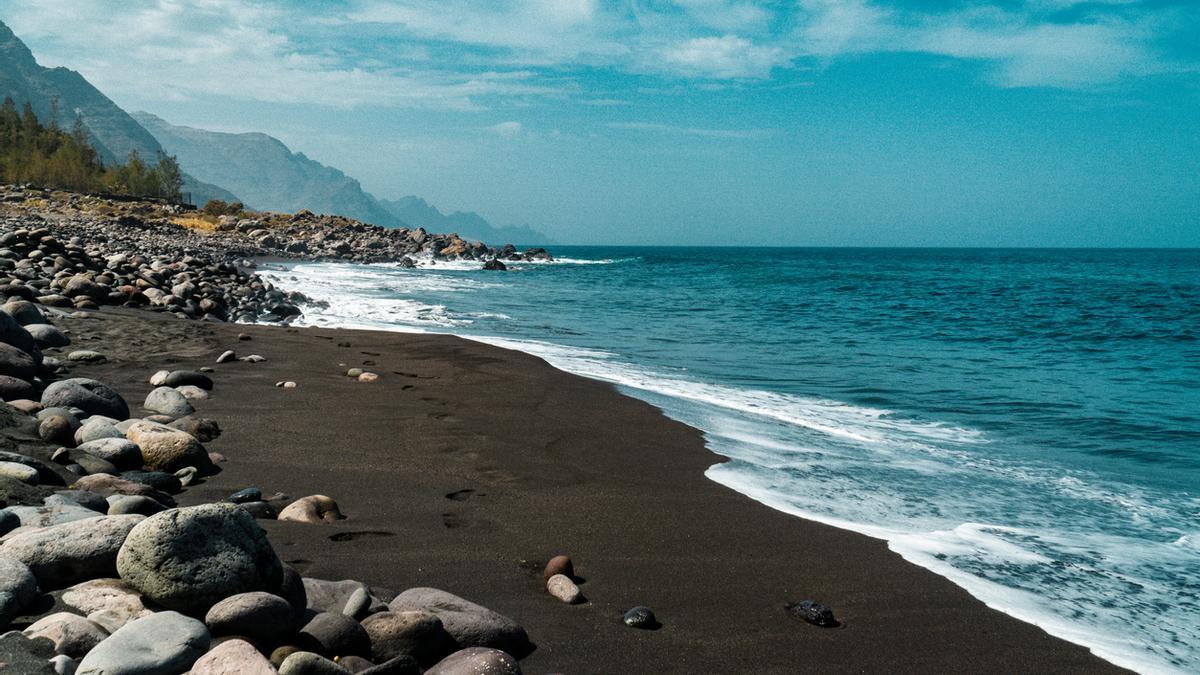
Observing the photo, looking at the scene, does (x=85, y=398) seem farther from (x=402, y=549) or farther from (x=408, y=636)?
(x=408, y=636)

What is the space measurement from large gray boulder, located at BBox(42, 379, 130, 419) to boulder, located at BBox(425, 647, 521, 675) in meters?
3.48

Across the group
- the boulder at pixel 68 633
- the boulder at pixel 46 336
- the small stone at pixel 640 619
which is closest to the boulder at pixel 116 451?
the boulder at pixel 68 633

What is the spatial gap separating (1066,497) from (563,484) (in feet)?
11.6

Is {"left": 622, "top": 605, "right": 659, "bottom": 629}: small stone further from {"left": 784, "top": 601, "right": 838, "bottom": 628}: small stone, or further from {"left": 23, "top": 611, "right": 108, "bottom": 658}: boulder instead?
{"left": 23, "top": 611, "right": 108, "bottom": 658}: boulder

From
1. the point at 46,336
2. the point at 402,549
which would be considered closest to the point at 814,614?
the point at 402,549

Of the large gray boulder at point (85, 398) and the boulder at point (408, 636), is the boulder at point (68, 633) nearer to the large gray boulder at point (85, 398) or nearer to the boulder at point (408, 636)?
the boulder at point (408, 636)

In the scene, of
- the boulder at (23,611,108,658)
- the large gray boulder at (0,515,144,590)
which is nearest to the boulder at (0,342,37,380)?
the large gray boulder at (0,515,144,590)

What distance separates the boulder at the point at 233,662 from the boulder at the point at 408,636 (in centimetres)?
39

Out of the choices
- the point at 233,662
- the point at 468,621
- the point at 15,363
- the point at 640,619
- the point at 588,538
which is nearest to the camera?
the point at 233,662

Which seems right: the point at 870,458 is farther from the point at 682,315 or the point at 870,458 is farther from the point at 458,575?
the point at 682,315

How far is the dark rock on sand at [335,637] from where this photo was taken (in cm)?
228

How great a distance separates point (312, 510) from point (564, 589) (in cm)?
134

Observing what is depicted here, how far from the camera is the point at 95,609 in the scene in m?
2.27

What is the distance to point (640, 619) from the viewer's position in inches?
113
